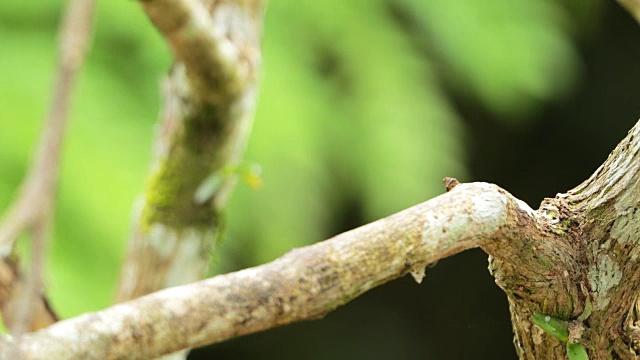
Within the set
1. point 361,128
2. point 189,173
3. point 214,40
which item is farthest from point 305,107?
point 214,40

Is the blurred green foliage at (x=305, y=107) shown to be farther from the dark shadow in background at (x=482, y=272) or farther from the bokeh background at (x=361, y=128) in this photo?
the dark shadow in background at (x=482, y=272)

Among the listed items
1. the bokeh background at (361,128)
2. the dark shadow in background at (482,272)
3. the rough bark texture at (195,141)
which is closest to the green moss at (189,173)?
the rough bark texture at (195,141)

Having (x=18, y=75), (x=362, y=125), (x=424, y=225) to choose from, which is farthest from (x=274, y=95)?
(x=424, y=225)

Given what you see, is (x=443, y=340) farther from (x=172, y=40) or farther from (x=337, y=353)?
(x=172, y=40)

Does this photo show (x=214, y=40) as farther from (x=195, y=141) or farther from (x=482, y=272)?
(x=482, y=272)

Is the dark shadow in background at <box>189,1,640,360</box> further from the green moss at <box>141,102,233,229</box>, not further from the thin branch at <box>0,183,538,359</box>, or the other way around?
the thin branch at <box>0,183,538,359</box>

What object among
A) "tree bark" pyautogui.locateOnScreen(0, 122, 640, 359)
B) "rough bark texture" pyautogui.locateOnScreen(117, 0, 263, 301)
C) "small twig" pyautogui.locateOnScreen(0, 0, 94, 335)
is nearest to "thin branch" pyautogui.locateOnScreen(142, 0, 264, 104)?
"rough bark texture" pyautogui.locateOnScreen(117, 0, 263, 301)
